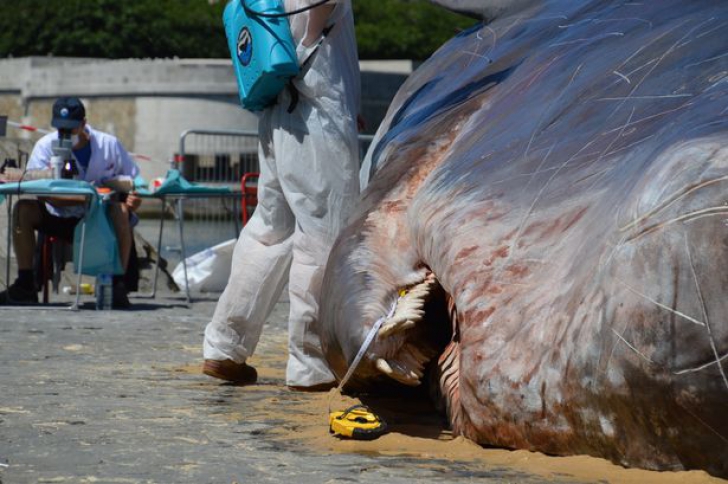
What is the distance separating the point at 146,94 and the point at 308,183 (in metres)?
24.4

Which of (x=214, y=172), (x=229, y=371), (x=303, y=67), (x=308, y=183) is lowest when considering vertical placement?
(x=214, y=172)

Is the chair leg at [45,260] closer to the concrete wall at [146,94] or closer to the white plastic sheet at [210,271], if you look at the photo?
the white plastic sheet at [210,271]

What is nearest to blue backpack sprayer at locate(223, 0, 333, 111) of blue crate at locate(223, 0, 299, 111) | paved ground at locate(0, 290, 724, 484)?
blue crate at locate(223, 0, 299, 111)

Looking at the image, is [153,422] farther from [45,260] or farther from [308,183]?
[45,260]

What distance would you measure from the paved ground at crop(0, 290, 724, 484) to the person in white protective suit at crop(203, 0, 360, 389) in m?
0.17

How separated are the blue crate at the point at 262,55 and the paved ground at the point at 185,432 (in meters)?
1.14

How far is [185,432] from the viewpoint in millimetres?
4555

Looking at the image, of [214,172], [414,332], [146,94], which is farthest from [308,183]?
[146,94]

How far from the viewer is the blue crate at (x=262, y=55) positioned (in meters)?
5.55

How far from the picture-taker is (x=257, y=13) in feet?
18.5

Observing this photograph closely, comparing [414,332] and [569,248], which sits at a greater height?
[569,248]

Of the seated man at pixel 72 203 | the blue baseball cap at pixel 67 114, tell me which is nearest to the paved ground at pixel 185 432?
the seated man at pixel 72 203

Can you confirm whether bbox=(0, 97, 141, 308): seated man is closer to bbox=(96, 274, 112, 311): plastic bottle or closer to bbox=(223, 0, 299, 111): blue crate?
bbox=(96, 274, 112, 311): plastic bottle

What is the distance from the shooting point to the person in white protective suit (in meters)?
5.60
